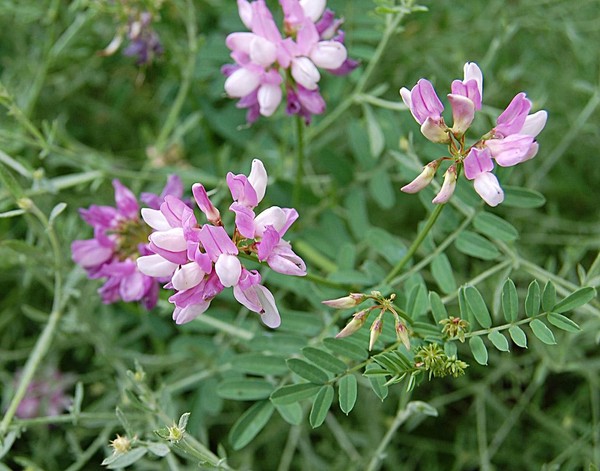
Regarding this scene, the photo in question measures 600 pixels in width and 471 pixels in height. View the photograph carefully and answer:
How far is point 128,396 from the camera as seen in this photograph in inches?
45.3

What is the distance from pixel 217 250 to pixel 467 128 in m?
0.35

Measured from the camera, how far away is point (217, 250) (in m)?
0.96

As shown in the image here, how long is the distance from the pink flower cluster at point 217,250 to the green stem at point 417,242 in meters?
0.18

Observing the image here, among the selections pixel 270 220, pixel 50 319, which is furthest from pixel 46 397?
pixel 270 220

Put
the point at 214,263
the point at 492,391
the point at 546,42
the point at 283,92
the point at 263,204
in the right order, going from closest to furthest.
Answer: the point at 214,263 → the point at 283,92 → the point at 263,204 → the point at 492,391 → the point at 546,42

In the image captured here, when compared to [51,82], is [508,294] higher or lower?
higher

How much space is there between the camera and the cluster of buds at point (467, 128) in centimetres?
95

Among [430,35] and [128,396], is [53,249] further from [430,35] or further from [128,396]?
[430,35]

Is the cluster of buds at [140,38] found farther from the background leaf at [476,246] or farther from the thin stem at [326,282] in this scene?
the background leaf at [476,246]

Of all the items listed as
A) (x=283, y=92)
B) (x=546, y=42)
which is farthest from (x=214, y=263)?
(x=546, y=42)

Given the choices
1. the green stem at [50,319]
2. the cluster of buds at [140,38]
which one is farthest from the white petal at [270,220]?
the cluster of buds at [140,38]

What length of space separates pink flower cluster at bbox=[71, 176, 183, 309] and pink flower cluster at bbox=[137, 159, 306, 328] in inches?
10.3

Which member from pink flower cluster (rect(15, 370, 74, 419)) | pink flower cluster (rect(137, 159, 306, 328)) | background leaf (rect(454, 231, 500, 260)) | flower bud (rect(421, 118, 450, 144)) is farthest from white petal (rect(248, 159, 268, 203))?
pink flower cluster (rect(15, 370, 74, 419))

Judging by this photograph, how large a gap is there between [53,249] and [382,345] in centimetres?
68
